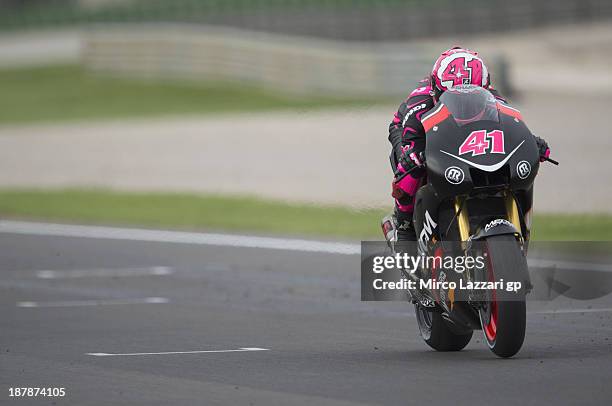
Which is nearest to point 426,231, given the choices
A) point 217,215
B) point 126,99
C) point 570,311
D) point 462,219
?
point 462,219

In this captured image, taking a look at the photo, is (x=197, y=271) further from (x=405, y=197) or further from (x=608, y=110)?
(x=608, y=110)

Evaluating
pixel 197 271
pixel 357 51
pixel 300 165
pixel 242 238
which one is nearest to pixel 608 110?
pixel 300 165

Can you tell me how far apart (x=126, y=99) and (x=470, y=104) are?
112 ft

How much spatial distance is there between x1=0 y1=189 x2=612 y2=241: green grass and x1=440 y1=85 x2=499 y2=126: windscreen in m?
8.06

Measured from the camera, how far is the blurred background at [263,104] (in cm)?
2158

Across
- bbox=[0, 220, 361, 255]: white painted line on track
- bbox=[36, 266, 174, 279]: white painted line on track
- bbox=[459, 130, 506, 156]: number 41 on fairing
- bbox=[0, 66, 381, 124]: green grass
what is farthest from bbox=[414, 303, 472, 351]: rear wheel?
bbox=[0, 66, 381, 124]: green grass

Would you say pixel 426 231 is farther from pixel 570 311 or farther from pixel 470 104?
pixel 570 311

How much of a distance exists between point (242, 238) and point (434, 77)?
351 inches

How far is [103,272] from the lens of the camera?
15422 millimetres

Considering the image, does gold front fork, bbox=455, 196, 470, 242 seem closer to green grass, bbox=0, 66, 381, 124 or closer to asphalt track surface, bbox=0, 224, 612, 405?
asphalt track surface, bbox=0, 224, 612, 405

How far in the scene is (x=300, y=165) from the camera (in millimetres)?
25844

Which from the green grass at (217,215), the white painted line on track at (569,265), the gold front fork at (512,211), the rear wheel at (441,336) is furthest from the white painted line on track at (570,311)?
the green grass at (217,215)

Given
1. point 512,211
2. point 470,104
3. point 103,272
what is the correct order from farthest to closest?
point 103,272 < point 470,104 < point 512,211

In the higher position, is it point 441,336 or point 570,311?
point 570,311
